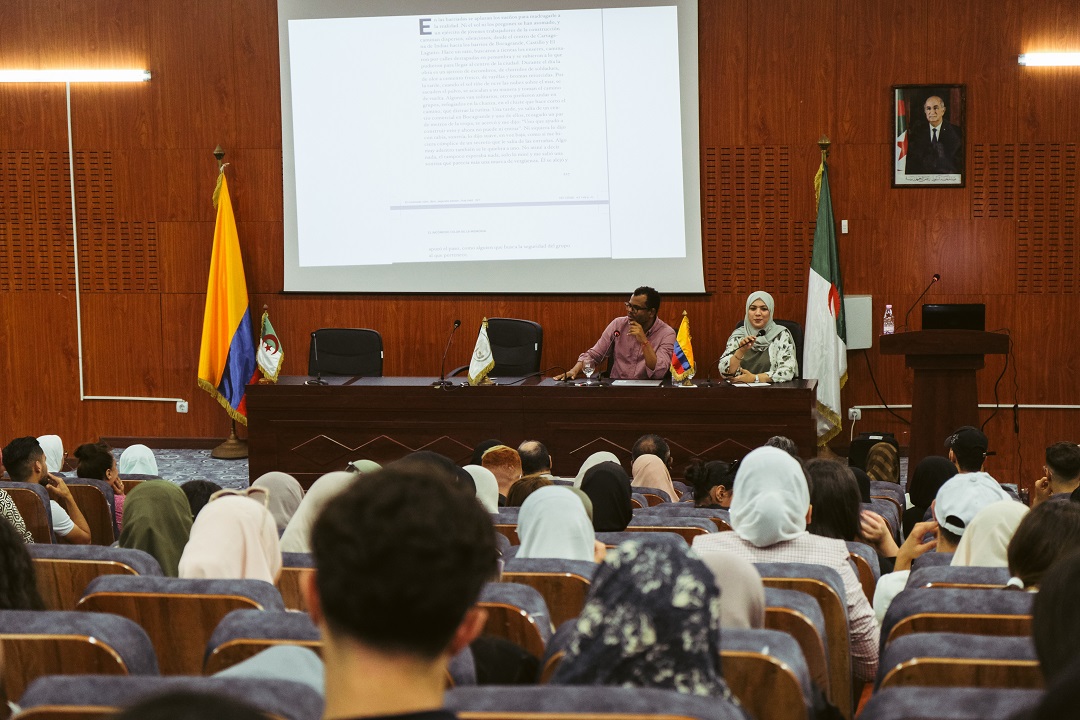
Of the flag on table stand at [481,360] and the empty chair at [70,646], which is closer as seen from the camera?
the empty chair at [70,646]

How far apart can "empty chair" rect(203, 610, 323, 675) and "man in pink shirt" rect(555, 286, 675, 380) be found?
18.1 ft

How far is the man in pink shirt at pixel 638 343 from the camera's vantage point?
7.78 meters

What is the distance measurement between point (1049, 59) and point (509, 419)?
4.73 m

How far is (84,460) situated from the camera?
5418 mm

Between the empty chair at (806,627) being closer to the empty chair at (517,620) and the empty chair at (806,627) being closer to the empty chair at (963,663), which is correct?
the empty chair at (963,663)

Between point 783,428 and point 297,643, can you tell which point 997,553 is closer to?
point 297,643

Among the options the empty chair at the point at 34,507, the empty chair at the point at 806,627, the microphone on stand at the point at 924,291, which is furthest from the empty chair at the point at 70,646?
the microphone on stand at the point at 924,291

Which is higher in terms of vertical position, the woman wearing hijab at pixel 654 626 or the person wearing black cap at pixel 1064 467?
the woman wearing hijab at pixel 654 626

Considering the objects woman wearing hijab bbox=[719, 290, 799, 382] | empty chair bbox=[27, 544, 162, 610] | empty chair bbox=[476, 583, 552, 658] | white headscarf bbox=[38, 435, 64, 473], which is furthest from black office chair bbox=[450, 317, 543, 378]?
empty chair bbox=[476, 583, 552, 658]

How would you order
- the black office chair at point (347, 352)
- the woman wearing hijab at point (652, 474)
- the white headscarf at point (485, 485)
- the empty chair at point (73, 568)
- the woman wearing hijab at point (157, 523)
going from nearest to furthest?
the empty chair at point (73, 568)
the woman wearing hijab at point (157, 523)
the white headscarf at point (485, 485)
the woman wearing hijab at point (652, 474)
the black office chair at point (347, 352)

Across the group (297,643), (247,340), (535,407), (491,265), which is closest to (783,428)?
(535,407)

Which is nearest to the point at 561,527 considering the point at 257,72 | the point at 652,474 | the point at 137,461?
the point at 652,474

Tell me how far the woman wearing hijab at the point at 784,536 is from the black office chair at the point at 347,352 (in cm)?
514

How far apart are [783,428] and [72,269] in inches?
239
